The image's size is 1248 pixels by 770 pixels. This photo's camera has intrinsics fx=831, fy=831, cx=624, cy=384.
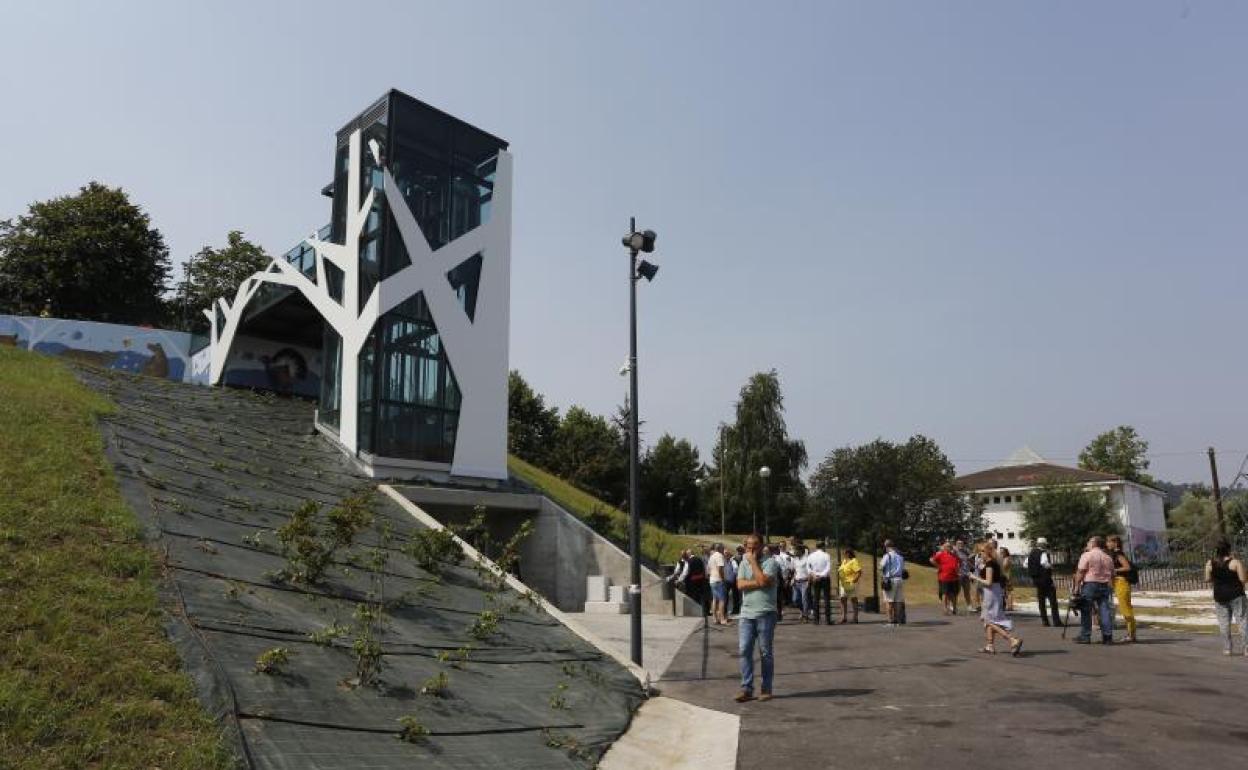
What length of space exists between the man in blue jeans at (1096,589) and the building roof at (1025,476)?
208ft

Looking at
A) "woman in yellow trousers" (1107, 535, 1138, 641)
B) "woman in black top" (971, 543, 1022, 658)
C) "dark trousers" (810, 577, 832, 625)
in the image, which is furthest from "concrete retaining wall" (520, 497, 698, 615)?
"woman in yellow trousers" (1107, 535, 1138, 641)

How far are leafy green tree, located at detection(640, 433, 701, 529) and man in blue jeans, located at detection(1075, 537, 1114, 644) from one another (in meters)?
56.5

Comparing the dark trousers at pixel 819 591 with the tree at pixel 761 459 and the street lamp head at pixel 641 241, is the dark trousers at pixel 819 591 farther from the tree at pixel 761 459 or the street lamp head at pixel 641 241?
the tree at pixel 761 459

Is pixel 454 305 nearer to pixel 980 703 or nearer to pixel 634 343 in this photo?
pixel 634 343

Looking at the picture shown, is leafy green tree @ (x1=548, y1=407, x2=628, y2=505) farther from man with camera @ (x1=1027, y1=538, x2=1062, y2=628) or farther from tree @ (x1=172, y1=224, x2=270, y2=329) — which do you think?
man with camera @ (x1=1027, y1=538, x2=1062, y2=628)

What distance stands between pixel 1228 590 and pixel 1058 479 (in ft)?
212

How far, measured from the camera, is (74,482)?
9766 mm

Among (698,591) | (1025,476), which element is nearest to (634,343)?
(698,591)

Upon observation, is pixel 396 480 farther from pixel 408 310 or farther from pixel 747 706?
pixel 747 706

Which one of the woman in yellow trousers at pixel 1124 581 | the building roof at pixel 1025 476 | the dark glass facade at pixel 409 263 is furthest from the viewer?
the building roof at pixel 1025 476

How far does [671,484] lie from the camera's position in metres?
71.1

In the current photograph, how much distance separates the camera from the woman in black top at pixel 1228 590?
38.5 feet

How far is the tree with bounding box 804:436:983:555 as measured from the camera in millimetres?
53750

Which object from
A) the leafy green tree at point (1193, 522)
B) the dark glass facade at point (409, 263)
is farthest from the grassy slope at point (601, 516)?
the leafy green tree at point (1193, 522)
